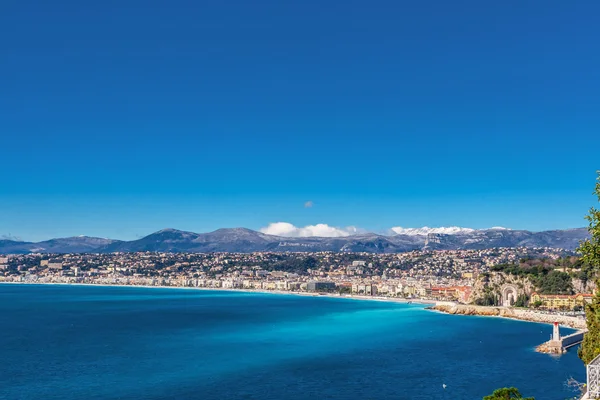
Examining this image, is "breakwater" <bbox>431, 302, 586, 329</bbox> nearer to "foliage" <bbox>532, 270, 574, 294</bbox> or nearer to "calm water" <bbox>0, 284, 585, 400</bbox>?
"calm water" <bbox>0, 284, 585, 400</bbox>

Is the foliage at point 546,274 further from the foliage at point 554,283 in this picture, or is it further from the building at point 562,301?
the building at point 562,301

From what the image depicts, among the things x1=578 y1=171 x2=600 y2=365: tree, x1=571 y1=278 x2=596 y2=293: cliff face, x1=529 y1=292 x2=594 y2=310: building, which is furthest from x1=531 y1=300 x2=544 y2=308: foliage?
x1=578 y1=171 x2=600 y2=365: tree

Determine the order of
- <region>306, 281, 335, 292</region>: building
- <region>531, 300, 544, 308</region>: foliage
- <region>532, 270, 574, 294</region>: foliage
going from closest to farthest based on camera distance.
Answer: <region>531, 300, 544, 308</region>: foliage
<region>532, 270, 574, 294</region>: foliage
<region>306, 281, 335, 292</region>: building

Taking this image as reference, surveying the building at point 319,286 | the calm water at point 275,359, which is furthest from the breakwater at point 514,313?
the building at point 319,286

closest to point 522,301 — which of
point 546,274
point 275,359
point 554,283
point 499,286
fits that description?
point 499,286

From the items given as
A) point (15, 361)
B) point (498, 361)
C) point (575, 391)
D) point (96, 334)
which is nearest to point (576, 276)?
point (498, 361)

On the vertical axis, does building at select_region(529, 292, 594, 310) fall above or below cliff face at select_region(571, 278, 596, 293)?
below

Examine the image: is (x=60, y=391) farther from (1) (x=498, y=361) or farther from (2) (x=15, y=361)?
(1) (x=498, y=361)
